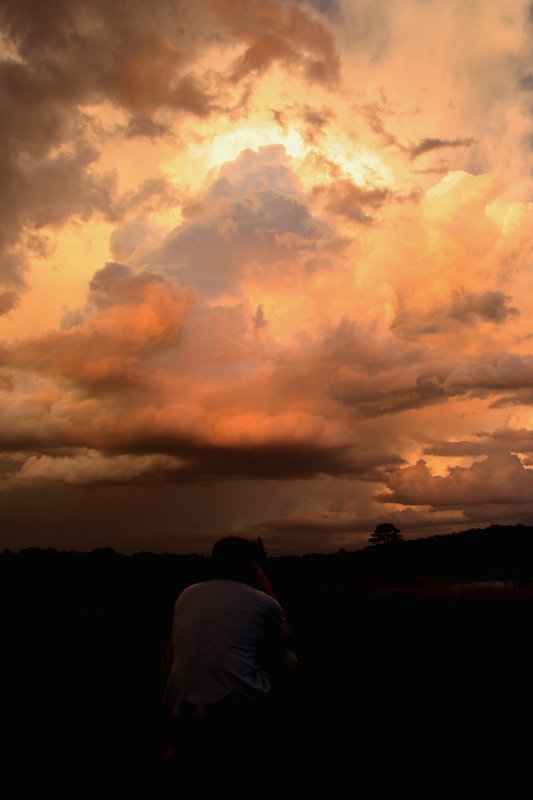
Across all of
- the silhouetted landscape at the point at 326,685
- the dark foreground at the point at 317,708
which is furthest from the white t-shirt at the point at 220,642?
the silhouetted landscape at the point at 326,685

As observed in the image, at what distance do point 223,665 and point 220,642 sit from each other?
0.12m

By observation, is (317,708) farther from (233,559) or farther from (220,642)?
(220,642)

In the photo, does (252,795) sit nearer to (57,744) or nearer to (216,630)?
(216,630)

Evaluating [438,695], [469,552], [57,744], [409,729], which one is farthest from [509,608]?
[469,552]

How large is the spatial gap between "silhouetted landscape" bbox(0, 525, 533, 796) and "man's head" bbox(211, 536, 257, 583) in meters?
0.73

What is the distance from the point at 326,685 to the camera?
29.1 ft

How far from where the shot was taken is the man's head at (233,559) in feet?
12.9

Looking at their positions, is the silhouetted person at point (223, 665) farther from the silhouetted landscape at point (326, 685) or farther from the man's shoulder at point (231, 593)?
the silhouetted landscape at point (326, 685)

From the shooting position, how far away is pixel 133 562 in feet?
147

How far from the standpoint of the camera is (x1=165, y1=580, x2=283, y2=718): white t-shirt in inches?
137

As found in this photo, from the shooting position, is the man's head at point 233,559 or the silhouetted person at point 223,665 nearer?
the silhouetted person at point 223,665

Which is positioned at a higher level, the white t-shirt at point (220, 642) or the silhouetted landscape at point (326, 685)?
the white t-shirt at point (220, 642)

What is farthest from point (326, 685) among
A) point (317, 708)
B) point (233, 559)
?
point (233, 559)

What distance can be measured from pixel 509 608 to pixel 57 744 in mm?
14572
